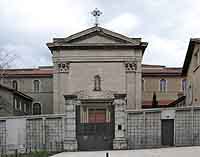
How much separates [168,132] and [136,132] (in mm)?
1967

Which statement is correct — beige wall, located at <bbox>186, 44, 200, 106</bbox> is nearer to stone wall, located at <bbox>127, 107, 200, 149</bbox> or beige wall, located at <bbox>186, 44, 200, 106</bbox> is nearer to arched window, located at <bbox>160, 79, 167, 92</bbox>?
stone wall, located at <bbox>127, 107, 200, 149</bbox>

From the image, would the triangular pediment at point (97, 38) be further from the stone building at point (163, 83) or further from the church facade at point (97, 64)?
the stone building at point (163, 83)

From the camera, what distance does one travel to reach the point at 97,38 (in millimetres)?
49812

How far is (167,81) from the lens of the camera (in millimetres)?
69000

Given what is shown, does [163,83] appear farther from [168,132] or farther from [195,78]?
[168,132]

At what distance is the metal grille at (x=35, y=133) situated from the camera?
26.7m

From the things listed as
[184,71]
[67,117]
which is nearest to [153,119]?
[67,117]

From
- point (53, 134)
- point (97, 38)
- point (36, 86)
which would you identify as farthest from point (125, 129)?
point (36, 86)

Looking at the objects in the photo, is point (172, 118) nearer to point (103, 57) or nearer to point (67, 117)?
point (67, 117)

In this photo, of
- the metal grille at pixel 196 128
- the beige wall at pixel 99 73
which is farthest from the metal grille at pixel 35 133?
the beige wall at pixel 99 73

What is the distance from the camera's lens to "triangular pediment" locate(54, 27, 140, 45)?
49.2 metres

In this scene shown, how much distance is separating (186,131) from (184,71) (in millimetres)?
19083

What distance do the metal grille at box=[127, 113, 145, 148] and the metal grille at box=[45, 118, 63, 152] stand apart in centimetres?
428

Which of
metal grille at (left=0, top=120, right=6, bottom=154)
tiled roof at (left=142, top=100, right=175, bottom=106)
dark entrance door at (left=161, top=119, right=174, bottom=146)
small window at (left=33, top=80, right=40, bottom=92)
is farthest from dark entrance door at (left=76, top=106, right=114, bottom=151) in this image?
small window at (left=33, top=80, right=40, bottom=92)
